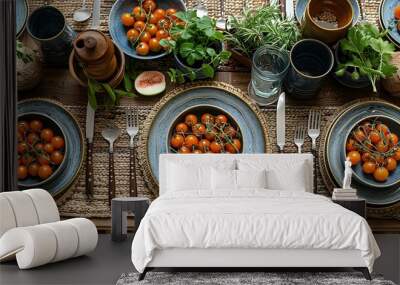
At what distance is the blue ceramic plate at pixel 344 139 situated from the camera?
5531 mm

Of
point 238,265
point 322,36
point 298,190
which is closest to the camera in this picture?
point 238,265

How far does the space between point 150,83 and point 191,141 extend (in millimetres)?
704

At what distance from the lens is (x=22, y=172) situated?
18.0 feet

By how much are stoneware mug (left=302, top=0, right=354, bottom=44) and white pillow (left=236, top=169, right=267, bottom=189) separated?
4.78ft

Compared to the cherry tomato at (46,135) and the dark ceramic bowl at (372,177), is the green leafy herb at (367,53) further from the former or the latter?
the cherry tomato at (46,135)

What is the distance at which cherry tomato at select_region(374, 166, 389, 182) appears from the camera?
5.43 meters

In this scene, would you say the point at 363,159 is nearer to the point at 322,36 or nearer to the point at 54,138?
the point at 322,36

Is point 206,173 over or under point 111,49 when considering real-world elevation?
under

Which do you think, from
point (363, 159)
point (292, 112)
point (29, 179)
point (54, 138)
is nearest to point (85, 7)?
point (54, 138)

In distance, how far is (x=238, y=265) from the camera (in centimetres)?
371

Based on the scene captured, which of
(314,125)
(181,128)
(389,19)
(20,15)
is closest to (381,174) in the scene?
(314,125)

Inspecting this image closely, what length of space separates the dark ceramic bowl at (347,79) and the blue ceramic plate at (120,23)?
5.05 feet

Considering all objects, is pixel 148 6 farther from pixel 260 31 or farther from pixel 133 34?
pixel 260 31

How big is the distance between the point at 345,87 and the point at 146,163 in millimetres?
2094
